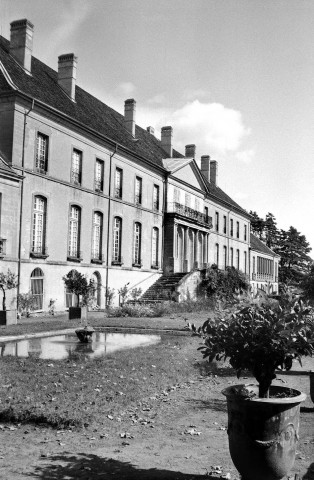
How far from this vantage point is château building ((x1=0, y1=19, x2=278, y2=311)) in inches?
960

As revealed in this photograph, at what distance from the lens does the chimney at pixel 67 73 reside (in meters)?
31.4

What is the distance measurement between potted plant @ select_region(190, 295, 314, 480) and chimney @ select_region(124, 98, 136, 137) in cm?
3521

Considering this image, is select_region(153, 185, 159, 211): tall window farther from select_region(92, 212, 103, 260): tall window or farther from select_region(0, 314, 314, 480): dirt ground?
select_region(0, 314, 314, 480): dirt ground

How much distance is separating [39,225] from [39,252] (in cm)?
145

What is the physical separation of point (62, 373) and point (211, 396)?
2.93 metres

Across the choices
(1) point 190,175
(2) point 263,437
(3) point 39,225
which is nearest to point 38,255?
(3) point 39,225

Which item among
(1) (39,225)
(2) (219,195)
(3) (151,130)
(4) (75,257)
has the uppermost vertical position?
(3) (151,130)

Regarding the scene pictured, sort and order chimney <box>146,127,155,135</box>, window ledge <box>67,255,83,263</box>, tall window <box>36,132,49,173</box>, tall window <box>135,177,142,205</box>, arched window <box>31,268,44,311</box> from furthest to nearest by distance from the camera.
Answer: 1. chimney <box>146,127,155,135</box>
2. tall window <box>135,177,142,205</box>
3. window ledge <box>67,255,83,263</box>
4. tall window <box>36,132,49,173</box>
5. arched window <box>31,268,44,311</box>

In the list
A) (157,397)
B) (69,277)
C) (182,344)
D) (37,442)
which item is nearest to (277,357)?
(37,442)

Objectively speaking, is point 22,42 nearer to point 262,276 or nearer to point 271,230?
point 262,276

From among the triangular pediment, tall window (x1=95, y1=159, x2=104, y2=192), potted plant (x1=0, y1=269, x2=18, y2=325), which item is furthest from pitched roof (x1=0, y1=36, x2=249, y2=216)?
potted plant (x1=0, y1=269, x2=18, y2=325)

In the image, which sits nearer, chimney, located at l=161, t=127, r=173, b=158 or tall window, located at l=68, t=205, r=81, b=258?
tall window, located at l=68, t=205, r=81, b=258

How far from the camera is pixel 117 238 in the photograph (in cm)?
3331

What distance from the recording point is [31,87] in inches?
1042
